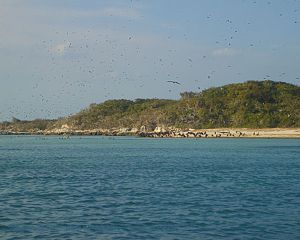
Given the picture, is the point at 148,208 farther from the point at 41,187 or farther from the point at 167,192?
Result: the point at 41,187

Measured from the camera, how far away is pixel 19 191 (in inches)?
1371

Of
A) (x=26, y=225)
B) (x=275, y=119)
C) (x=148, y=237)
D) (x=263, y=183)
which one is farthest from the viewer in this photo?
(x=275, y=119)

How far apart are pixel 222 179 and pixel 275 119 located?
505ft

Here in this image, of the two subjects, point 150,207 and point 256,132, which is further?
point 256,132

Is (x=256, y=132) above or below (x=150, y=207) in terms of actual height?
above

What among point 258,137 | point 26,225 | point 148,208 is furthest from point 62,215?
point 258,137

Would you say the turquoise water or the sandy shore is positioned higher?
the sandy shore

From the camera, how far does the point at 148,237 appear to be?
20984 mm

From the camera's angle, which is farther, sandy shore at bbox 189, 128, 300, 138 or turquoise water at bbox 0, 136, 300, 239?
sandy shore at bbox 189, 128, 300, 138

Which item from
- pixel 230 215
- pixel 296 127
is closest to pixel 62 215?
pixel 230 215

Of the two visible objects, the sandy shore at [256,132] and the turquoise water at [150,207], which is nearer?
the turquoise water at [150,207]

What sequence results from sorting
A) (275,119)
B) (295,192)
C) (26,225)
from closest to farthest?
(26,225) → (295,192) → (275,119)

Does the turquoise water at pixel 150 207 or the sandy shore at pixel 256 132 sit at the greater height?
the sandy shore at pixel 256 132

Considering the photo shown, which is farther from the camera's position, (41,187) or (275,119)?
(275,119)
